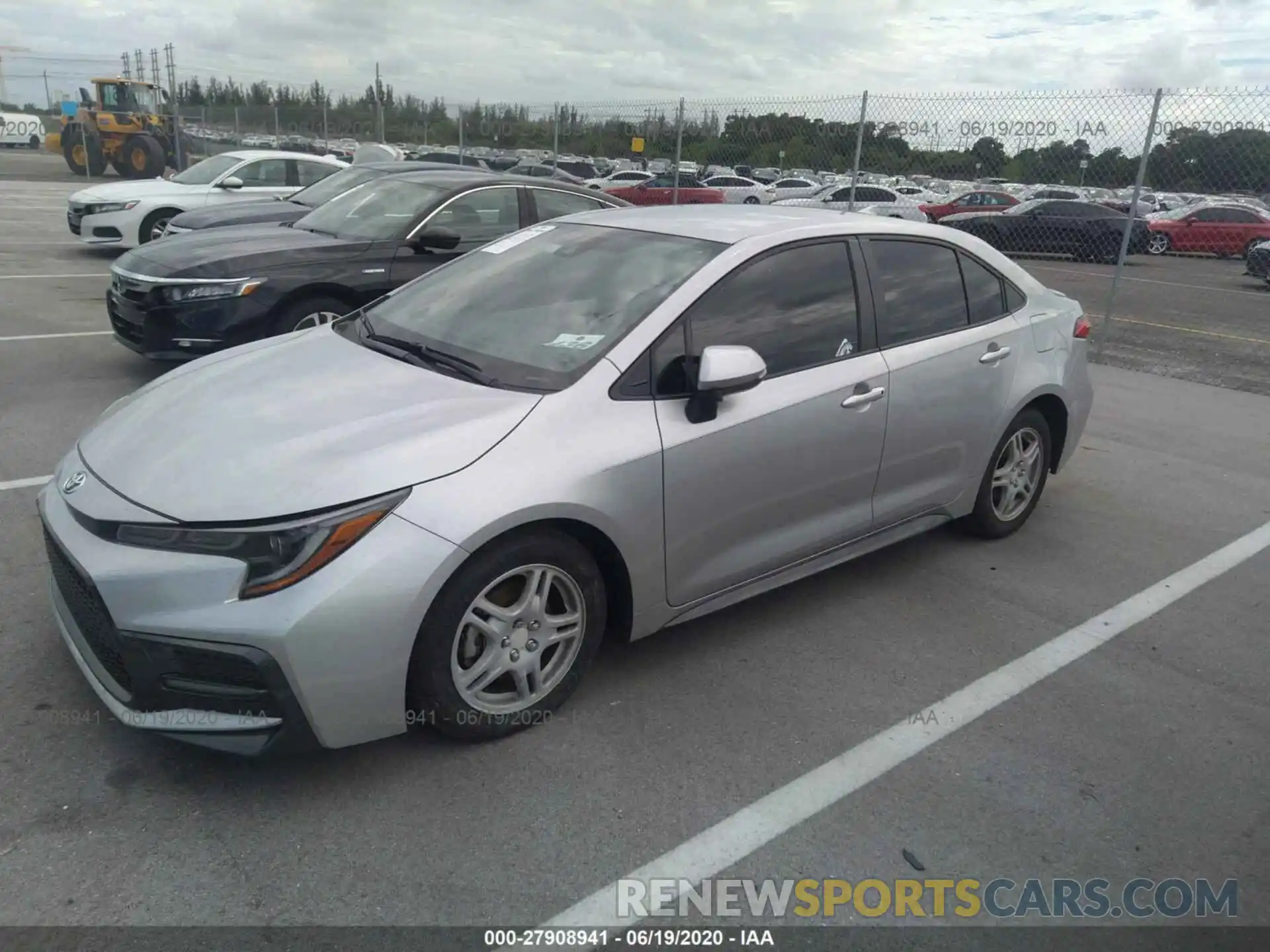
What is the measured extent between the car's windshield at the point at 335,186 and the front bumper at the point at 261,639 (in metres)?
6.74

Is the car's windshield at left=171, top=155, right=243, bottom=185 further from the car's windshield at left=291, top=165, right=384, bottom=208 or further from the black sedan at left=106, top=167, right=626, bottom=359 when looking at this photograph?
the black sedan at left=106, top=167, right=626, bottom=359

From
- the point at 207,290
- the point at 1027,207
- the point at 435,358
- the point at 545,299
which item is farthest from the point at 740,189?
the point at 435,358

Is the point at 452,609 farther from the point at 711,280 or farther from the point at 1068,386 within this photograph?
the point at 1068,386

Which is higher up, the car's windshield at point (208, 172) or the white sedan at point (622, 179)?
the car's windshield at point (208, 172)

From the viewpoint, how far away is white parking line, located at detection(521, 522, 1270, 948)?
8.59ft

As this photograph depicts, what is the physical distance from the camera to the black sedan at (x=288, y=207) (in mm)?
8695

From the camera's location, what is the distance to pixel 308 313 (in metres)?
6.54

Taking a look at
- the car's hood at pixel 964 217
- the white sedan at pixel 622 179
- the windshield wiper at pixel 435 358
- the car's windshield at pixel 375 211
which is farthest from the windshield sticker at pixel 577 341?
the car's hood at pixel 964 217

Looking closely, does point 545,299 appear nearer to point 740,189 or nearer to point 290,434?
point 290,434

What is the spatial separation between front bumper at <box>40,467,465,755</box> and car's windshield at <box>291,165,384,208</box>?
6.74 m

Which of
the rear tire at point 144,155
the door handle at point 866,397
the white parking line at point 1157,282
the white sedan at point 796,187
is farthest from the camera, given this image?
the rear tire at point 144,155

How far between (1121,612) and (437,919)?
10.7 ft

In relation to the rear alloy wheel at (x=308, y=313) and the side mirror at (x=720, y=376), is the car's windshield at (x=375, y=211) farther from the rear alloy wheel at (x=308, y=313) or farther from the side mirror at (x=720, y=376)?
the side mirror at (x=720, y=376)

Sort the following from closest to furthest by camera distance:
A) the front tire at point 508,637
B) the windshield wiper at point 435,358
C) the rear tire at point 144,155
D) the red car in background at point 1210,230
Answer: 1. the front tire at point 508,637
2. the windshield wiper at point 435,358
3. the red car in background at point 1210,230
4. the rear tire at point 144,155
